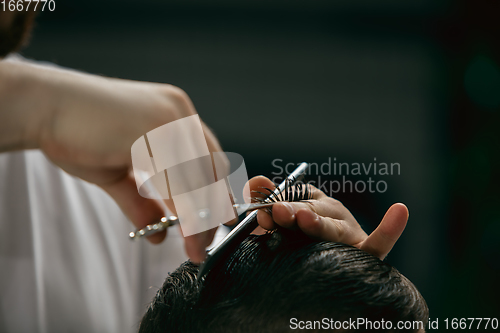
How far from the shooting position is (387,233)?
486mm

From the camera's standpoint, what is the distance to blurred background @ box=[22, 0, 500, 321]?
1.42 metres

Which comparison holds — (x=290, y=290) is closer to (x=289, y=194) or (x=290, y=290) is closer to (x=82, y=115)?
(x=289, y=194)

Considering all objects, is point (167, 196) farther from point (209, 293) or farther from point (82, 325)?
point (82, 325)

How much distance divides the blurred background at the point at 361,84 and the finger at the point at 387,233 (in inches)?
33.5

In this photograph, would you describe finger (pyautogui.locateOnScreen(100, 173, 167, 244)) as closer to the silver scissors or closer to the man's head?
the silver scissors

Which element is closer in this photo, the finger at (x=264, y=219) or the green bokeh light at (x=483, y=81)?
the finger at (x=264, y=219)

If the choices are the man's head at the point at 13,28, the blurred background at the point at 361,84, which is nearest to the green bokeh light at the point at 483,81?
the blurred background at the point at 361,84

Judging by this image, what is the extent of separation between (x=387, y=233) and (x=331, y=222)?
0.08 m

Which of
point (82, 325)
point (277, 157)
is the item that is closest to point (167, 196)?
point (82, 325)

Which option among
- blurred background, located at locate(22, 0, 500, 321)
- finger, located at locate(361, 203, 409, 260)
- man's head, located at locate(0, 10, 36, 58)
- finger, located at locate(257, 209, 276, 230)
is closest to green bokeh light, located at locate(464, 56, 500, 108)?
blurred background, located at locate(22, 0, 500, 321)

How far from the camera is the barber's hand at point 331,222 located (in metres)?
0.44

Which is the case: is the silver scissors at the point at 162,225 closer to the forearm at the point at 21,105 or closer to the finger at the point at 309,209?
the finger at the point at 309,209

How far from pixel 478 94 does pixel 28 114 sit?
181 cm

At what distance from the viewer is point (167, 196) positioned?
1.22ft
